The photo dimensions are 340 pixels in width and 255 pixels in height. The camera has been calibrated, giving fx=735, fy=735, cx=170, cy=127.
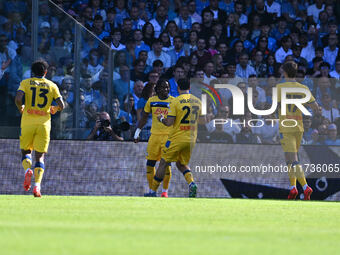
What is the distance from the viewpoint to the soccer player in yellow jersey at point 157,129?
1267 centimetres

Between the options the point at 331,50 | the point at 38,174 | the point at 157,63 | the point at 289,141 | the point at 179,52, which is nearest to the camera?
the point at 38,174

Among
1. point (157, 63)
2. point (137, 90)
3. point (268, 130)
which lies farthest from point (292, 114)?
point (157, 63)

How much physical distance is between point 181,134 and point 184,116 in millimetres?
310

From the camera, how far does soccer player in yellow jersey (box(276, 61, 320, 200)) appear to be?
41.3 ft

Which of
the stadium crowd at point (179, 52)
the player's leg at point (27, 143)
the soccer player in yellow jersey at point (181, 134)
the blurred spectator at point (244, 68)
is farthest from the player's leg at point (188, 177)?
the blurred spectator at point (244, 68)

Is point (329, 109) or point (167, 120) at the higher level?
point (329, 109)

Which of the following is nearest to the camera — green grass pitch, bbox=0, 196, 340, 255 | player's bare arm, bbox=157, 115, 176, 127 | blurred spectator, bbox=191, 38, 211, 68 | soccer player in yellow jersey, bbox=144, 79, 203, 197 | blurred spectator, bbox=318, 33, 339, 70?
green grass pitch, bbox=0, 196, 340, 255

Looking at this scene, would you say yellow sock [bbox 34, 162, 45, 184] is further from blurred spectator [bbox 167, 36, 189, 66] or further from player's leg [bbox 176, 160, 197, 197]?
blurred spectator [bbox 167, 36, 189, 66]

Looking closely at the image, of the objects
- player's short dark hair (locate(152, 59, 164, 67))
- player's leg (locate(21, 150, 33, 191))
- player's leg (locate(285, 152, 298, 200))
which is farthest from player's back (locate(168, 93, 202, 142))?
player's short dark hair (locate(152, 59, 164, 67))

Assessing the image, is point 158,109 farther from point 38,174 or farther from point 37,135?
point 38,174

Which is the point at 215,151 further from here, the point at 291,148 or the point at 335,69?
the point at 335,69

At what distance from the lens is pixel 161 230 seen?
6.05 m

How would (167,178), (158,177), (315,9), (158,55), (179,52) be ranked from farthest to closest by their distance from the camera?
(315,9)
(179,52)
(158,55)
(167,178)
(158,177)

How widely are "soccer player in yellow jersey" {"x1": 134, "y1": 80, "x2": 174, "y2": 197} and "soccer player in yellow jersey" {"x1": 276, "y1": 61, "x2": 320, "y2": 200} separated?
1.97 metres
